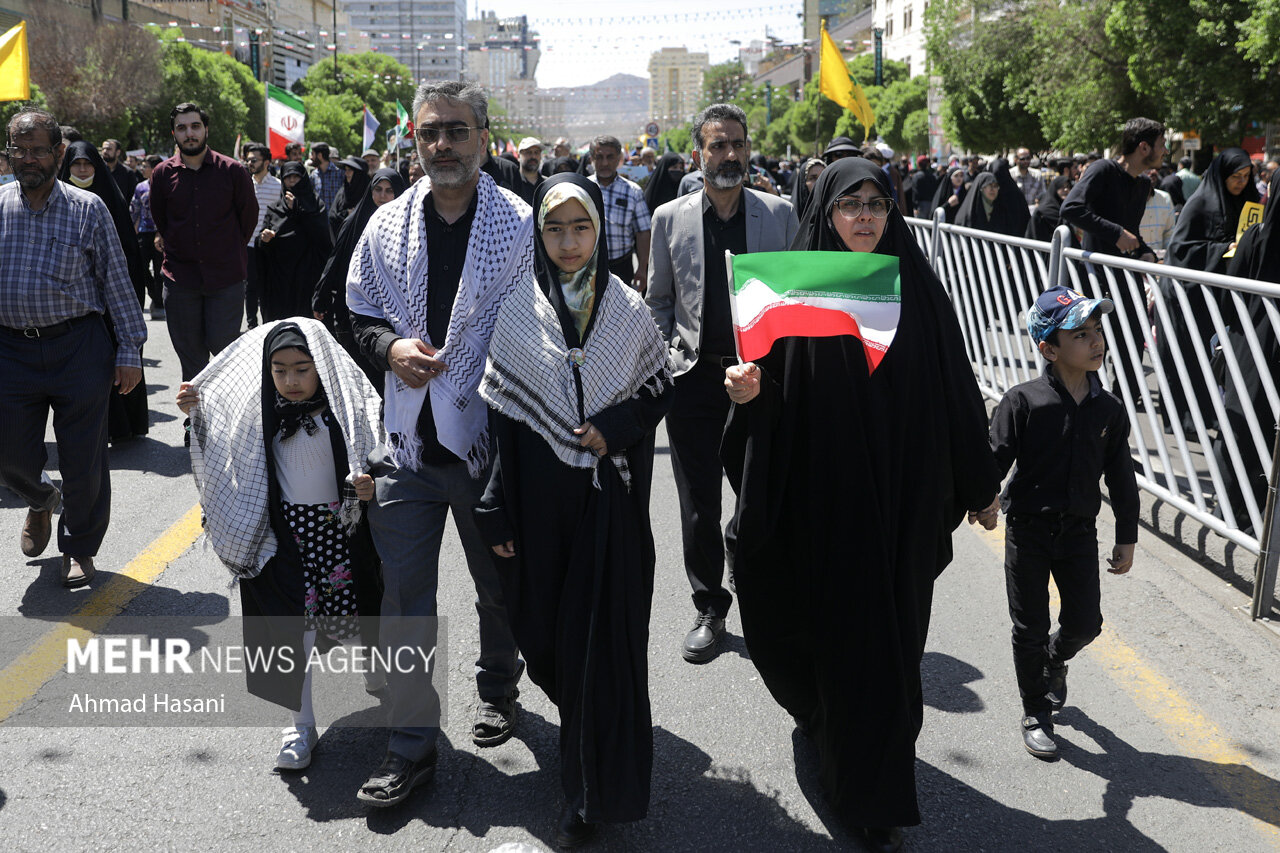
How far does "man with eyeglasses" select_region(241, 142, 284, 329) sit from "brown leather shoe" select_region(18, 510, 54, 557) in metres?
Answer: 4.01

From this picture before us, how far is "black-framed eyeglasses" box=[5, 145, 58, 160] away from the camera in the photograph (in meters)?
4.82

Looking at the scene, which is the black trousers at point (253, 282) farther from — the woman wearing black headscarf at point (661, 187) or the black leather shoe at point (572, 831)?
the black leather shoe at point (572, 831)

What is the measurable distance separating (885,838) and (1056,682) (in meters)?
1.02

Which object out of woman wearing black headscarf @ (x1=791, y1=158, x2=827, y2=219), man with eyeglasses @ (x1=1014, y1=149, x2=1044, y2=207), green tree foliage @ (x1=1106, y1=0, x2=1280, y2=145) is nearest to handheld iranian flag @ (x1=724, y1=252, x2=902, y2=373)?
woman wearing black headscarf @ (x1=791, y1=158, x2=827, y2=219)

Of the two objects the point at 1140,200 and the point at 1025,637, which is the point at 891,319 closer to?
the point at 1025,637

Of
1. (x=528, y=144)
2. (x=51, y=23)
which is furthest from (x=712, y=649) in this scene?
(x=51, y=23)

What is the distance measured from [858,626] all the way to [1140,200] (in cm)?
532

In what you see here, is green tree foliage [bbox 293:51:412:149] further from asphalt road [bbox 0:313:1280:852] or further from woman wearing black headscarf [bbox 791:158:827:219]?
asphalt road [bbox 0:313:1280:852]

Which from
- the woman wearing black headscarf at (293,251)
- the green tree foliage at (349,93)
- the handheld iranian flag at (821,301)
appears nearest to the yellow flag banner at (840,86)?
the woman wearing black headscarf at (293,251)

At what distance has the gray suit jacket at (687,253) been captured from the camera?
455cm

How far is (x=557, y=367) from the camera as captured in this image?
323 centimetres

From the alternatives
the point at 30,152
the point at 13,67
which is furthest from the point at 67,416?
the point at 13,67

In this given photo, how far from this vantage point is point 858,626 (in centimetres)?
321

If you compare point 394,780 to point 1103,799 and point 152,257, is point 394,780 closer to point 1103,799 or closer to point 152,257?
point 1103,799
